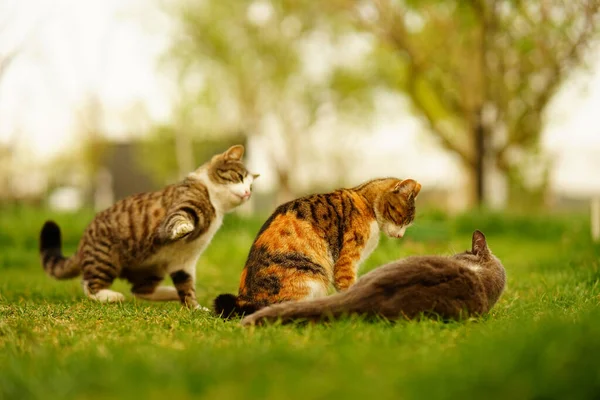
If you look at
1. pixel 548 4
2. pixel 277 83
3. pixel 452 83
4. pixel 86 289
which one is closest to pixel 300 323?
pixel 86 289

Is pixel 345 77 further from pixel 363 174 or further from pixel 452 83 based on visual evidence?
pixel 452 83

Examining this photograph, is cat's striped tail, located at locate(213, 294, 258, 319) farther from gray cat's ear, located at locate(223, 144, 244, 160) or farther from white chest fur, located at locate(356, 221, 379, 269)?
gray cat's ear, located at locate(223, 144, 244, 160)

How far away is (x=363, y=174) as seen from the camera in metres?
21.4

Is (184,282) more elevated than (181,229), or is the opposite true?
(181,229)

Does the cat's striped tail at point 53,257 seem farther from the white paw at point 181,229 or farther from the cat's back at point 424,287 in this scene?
the cat's back at point 424,287

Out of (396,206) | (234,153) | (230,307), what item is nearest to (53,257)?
(234,153)

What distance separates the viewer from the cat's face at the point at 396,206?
4320mm

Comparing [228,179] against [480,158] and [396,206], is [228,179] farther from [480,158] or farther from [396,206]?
[480,158]

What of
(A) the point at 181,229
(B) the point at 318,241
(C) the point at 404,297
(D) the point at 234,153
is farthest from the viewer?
(D) the point at 234,153

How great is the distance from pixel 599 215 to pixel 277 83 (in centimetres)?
1380

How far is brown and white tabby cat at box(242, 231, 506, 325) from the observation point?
3.27m

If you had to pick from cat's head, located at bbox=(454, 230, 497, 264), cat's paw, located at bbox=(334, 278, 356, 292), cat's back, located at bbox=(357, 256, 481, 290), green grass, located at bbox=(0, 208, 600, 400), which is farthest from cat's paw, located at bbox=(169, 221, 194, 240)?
cat's head, located at bbox=(454, 230, 497, 264)

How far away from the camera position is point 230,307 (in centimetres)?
389

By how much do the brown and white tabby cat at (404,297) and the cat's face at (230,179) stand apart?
1.76 metres
